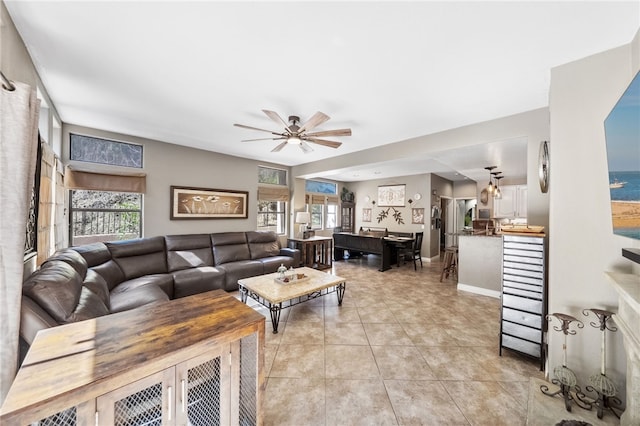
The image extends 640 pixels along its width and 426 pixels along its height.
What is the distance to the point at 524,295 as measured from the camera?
7.18 feet

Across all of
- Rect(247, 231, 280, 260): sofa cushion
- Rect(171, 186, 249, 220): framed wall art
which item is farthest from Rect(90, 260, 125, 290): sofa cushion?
Rect(247, 231, 280, 260): sofa cushion

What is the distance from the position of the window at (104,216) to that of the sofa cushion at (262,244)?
1.91 m

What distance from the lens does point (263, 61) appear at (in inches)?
75.2

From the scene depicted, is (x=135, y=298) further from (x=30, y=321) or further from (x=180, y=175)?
(x=180, y=175)

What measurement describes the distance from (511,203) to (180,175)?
25.5ft

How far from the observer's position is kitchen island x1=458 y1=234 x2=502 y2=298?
395 cm

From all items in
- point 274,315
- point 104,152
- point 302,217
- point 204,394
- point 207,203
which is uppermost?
point 104,152

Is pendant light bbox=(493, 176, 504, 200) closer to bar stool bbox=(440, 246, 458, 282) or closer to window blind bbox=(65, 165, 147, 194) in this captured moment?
bar stool bbox=(440, 246, 458, 282)

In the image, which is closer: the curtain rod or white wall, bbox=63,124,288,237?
the curtain rod

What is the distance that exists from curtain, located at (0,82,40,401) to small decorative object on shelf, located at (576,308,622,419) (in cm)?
343

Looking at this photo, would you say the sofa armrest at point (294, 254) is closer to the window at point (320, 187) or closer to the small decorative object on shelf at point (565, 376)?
the window at point (320, 187)

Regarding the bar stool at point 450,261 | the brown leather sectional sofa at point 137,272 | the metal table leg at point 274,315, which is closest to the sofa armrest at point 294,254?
the brown leather sectional sofa at point 137,272

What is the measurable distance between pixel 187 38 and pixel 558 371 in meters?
3.66

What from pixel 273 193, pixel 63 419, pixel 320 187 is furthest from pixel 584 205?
pixel 320 187
